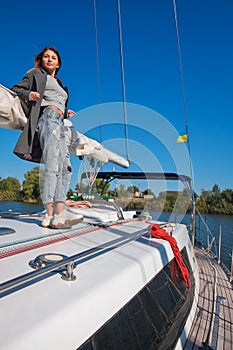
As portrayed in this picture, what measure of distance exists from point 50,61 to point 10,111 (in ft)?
2.13

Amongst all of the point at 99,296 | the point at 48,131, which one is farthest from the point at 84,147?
the point at 99,296

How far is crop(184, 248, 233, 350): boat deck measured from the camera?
197 cm

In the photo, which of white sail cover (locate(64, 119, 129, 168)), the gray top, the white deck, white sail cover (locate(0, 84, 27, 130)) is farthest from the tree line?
the white deck

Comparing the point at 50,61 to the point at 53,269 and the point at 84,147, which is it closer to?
the point at 84,147

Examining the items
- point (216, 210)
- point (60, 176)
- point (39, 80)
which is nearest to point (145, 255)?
point (60, 176)

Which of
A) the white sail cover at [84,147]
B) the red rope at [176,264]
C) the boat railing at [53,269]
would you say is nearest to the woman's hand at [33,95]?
the white sail cover at [84,147]

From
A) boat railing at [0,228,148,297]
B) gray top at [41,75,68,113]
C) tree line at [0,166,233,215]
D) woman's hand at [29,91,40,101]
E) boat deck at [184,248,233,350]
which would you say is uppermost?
gray top at [41,75,68,113]

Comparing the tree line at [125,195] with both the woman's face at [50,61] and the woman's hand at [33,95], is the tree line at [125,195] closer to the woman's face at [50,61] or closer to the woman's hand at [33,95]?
the woman's face at [50,61]

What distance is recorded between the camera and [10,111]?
2020 mm

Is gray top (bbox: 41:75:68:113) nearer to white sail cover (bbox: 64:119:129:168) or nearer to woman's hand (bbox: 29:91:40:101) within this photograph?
woman's hand (bbox: 29:91:40:101)

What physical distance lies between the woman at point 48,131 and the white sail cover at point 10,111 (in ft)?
0.17

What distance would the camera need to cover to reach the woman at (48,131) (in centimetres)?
206

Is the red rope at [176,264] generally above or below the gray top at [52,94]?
below

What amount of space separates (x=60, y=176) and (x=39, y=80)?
0.85 metres
